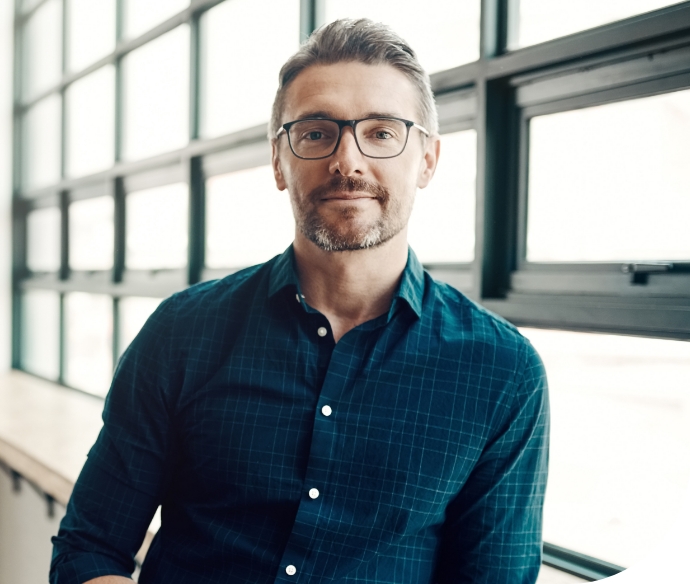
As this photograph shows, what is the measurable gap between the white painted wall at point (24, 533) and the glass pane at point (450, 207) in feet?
5.97

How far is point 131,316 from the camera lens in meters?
3.22

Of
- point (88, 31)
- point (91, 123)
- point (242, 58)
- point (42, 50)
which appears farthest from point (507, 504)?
point (42, 50)

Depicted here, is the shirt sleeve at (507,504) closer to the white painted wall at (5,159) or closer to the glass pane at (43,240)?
the glass pane at (43,240)

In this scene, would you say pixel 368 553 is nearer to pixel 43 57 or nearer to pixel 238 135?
pixel 238 135

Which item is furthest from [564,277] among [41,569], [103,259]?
[103,259]

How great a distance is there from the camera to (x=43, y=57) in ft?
13.9

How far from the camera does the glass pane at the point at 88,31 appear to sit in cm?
348

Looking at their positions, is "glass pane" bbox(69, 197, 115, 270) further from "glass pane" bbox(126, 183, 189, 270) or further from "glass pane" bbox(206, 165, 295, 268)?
"glass pane" bbox(206, 165, 295, 268)

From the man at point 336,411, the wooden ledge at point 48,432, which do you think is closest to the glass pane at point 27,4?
the wooden ledge at point 48,432

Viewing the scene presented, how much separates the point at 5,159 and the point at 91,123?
1.15 meters

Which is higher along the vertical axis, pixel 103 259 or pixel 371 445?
pixel 103 259

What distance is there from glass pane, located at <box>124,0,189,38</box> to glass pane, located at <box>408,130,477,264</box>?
69.7 inches

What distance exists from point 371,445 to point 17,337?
4.05 metres

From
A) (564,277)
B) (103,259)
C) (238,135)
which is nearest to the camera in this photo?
(564,277)
